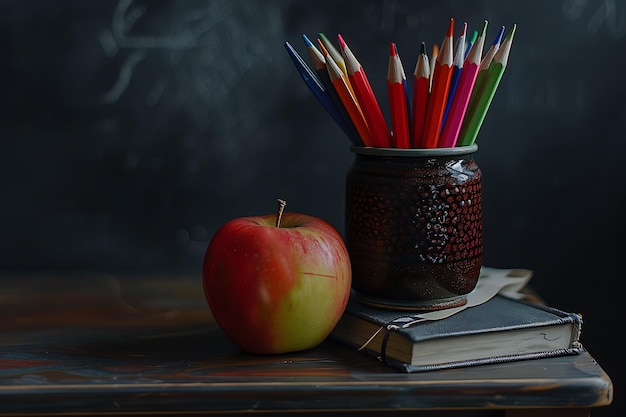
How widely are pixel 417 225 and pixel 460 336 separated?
0.11 m

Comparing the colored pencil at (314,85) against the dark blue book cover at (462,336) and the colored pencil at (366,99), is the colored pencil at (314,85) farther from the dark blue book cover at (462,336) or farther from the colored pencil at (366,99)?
the dark blue book cover at (462,336)

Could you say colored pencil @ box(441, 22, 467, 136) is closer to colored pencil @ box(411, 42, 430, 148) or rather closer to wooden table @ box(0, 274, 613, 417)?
colored pencil @ box(411, 42, 430, 148)

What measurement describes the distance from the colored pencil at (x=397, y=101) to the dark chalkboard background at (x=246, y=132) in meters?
0.23

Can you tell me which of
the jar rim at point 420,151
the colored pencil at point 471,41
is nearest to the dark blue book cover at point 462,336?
the jar rim at point 420,151

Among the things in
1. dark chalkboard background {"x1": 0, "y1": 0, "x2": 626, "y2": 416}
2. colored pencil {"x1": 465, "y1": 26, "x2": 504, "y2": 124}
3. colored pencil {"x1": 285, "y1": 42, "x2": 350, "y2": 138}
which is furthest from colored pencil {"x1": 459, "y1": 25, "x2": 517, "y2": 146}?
dark chalkboard background {"x1": 0, "y1": 0, "x2": 626, "y2": 416}

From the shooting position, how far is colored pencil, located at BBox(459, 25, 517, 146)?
0.68 metres

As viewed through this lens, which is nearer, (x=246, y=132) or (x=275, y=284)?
(x=275, y=284)

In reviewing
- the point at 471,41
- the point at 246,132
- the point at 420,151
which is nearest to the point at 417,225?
the point at 420,151

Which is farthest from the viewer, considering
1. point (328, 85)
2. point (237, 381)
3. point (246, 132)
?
point (246, 132)

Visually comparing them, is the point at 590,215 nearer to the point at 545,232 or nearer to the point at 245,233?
the point at 545,232

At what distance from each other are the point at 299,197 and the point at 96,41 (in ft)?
0.95

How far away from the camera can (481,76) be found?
0.71 meters

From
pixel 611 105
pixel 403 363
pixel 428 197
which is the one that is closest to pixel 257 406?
pixel 403 363

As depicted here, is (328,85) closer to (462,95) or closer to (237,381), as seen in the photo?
(462,95)
